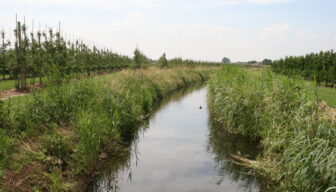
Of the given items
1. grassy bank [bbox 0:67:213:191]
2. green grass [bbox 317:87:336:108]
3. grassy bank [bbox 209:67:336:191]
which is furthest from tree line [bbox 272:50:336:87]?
grassy bank [bbox 0:67:213:191]

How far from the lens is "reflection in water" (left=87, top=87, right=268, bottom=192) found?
6438 mm

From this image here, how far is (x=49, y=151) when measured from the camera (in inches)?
237

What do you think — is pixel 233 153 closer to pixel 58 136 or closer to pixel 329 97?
pixel 58 136

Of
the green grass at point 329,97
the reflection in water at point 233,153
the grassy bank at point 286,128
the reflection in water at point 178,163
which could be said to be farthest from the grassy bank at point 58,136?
the green grass at point 329,97

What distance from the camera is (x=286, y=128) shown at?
623cm

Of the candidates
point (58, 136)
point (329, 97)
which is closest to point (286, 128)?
point (58, 136)

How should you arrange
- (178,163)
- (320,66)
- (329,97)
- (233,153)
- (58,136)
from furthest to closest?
1. (320,66)
2. (329,97)
3. (233,153)
4. (178,163)
5. (58,136)

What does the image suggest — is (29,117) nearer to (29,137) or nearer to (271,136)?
(29,137)

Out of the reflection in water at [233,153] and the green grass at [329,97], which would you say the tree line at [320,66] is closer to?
the green grass at [329,97]

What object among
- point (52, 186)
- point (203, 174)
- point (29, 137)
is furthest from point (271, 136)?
point (29, 137)

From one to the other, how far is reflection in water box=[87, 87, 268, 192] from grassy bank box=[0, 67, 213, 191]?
54 cm

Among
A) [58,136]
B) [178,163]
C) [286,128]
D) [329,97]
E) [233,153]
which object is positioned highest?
[329,97]

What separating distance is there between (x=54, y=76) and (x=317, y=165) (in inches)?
250

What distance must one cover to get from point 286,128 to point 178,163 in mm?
2795
